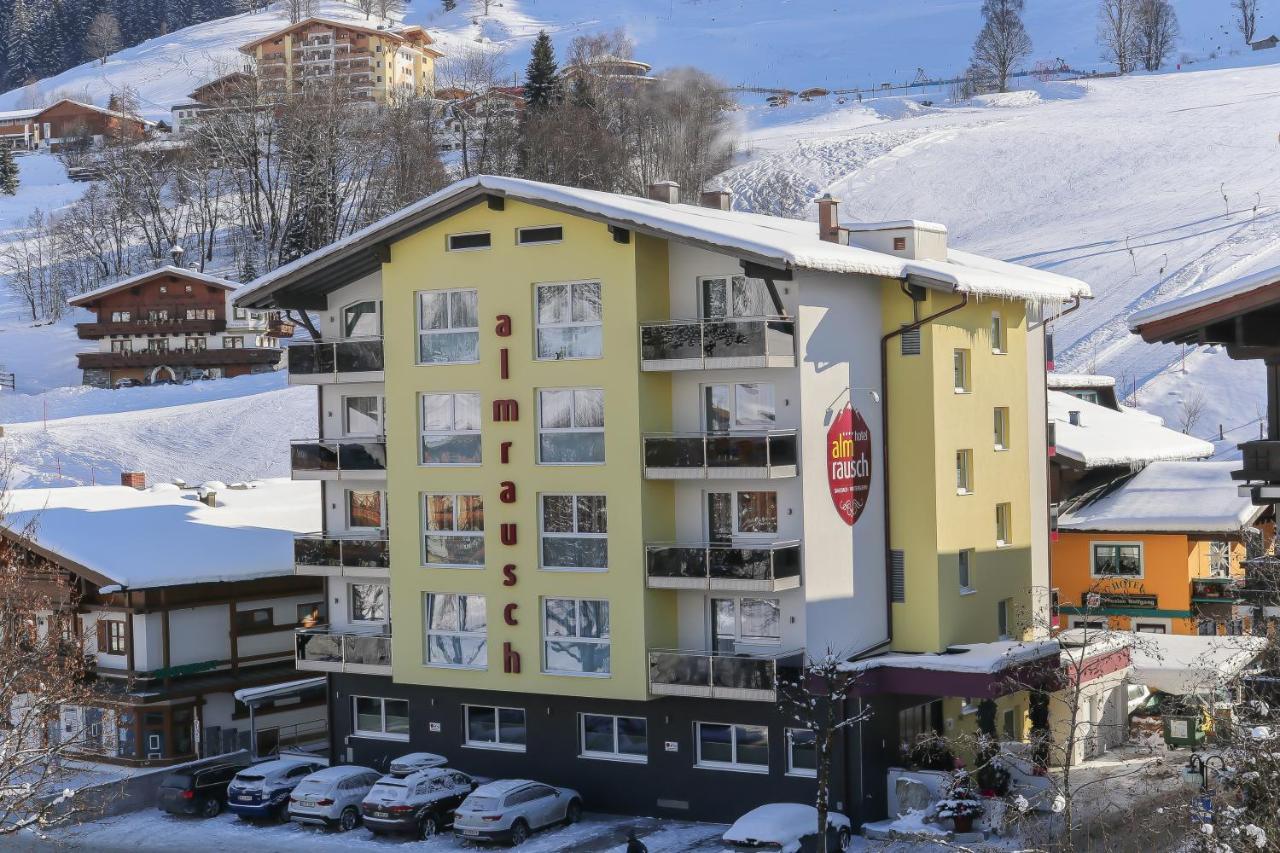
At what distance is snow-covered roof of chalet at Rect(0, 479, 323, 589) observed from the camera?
3825cm

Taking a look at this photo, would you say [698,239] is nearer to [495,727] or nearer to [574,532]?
[574,532]

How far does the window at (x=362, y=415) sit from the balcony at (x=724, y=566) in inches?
323

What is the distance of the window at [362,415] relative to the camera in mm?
36719

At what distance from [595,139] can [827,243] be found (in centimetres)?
7624

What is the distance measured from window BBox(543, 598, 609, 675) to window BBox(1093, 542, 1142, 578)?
1857 cm

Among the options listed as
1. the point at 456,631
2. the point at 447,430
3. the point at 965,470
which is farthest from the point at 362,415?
the point at 965,470

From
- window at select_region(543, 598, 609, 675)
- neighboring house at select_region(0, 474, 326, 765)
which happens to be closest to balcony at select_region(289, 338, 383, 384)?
neighboring house at select_region(0, 474, 326, 765)

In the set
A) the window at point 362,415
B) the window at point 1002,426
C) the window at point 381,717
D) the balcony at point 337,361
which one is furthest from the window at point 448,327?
the window at point 1002,426

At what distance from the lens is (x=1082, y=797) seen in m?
30.9

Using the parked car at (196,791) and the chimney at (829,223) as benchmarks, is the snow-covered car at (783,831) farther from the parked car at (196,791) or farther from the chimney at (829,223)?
the chimney at (829,223)

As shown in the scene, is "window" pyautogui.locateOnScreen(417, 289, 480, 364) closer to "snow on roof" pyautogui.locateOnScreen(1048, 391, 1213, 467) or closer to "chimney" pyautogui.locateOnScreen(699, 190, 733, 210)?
"chimney" pyautogui.locateOnScreen(699, 190, 733, 210)

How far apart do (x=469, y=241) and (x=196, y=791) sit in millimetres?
12765

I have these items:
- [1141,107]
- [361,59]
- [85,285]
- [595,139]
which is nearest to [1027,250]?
[595,139]

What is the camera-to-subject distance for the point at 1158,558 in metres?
44.6
